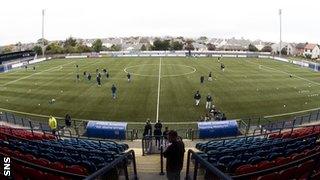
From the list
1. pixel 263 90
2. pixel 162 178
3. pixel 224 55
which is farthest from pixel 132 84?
pixel 224 55

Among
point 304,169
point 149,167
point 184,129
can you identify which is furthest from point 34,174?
point 184,129

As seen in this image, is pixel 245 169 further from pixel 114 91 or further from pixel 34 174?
pixel 114 91

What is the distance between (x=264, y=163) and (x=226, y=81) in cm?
4486

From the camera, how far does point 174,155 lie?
34.2 feet

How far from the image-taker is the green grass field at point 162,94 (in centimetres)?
3599

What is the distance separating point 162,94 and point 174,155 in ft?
110

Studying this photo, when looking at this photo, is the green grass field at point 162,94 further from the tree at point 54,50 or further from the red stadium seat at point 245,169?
the tree at point 54,50

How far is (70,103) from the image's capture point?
40.2 meters

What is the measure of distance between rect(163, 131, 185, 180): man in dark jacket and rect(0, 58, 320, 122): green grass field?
22.4 m

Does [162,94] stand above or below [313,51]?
below

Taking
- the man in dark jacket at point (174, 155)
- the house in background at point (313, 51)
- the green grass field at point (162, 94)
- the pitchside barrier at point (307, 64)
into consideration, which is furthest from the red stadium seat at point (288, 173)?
the house in background at point (313, 51)

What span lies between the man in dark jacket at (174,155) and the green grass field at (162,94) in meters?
22.4

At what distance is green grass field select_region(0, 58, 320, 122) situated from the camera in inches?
1417

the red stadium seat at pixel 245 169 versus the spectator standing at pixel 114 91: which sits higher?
the red stadium seat at pixel 245 169
